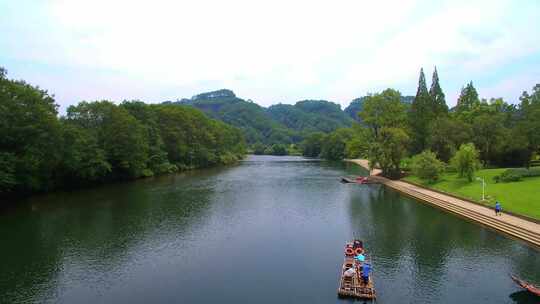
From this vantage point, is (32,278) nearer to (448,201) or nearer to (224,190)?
(224,190)

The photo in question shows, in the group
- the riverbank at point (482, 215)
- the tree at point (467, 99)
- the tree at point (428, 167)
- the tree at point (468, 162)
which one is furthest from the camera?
the tree at point (467, 99)

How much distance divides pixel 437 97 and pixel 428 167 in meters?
36.7

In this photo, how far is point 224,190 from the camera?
54781 millimetres

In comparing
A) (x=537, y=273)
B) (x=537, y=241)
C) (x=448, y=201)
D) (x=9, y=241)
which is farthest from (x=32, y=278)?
(x=448, y=201)

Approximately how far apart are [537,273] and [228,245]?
65.3ft

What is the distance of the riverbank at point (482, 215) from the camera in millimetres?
26672

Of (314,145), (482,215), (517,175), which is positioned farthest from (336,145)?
(482,215)

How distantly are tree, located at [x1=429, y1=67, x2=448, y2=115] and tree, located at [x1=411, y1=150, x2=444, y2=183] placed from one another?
30.0 meters

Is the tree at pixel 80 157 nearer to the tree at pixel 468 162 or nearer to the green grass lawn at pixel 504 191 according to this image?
the green grass lawn at pixel 504 191

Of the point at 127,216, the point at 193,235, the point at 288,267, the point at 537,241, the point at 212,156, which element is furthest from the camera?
the point at 212,156

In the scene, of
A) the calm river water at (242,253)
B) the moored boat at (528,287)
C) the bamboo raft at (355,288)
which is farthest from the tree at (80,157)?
the moored boat at (528,287)

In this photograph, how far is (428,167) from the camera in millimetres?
50812

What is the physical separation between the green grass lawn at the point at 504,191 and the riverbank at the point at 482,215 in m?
1.05

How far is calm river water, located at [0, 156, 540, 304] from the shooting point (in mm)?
18641
